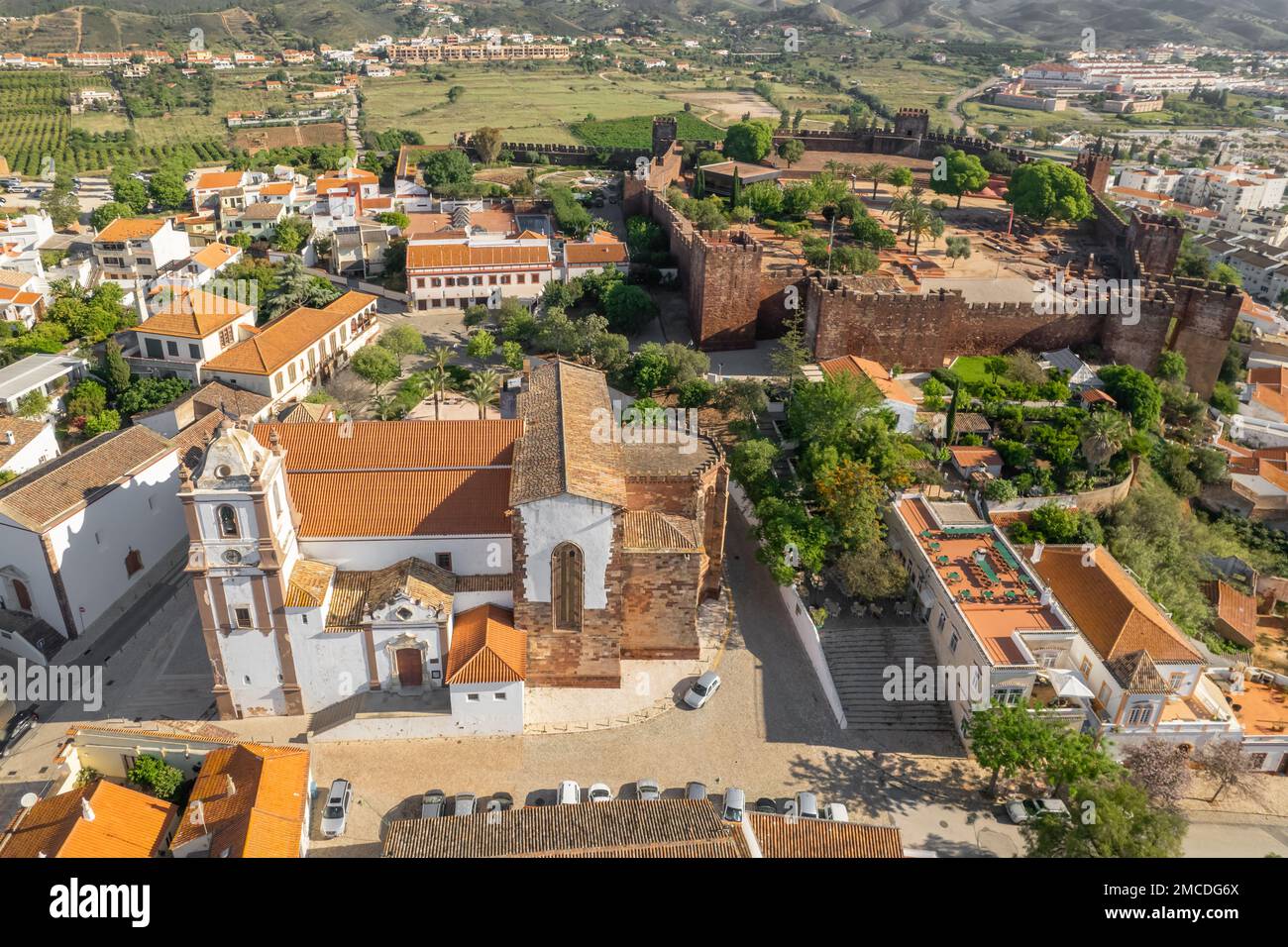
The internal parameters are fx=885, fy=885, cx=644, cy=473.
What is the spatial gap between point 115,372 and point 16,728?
24.7m

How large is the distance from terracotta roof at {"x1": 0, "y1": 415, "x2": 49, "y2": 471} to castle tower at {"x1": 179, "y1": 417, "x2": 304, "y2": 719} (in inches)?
710

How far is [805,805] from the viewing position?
25.5 meters

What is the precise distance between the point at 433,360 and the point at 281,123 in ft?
309

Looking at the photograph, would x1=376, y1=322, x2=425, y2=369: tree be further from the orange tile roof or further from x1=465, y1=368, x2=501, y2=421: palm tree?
the orange tile roof

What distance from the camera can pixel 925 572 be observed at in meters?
32.7

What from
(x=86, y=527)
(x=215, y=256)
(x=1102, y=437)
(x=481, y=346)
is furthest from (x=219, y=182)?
(x=1102, y=437)

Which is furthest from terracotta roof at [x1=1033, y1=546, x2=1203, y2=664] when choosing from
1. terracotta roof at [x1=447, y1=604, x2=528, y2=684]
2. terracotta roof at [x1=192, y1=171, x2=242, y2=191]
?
terracotta roof at [x1=192, y1=171, x2=242, y2=191]

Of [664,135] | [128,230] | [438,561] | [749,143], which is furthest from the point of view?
[664,135]

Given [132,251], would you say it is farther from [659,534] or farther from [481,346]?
[659,534]

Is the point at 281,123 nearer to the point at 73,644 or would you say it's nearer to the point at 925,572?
the point at 73,644

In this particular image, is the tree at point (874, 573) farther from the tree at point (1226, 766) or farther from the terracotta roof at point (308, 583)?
the terracotta roof at point (308, 583)

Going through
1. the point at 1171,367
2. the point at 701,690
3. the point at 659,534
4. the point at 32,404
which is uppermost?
the point at 659,534

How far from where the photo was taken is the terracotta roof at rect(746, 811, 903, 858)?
75.3 ft

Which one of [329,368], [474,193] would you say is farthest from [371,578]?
[474,193]
